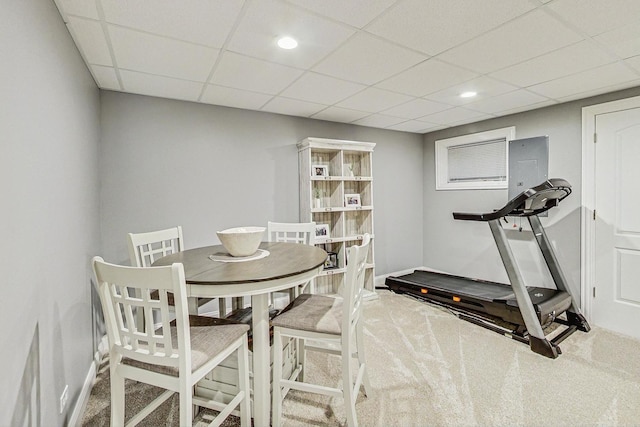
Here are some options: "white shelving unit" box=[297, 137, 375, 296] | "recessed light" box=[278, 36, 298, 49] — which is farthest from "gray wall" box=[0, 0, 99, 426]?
"white shelving unit" box=[297, 137, 375, 296]

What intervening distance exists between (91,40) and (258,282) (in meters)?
1.85

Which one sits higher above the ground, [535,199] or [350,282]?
[535,199]

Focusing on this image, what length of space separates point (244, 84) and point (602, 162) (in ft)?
11.6

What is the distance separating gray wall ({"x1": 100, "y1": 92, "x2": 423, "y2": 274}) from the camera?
2.84m

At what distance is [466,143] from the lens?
4.36 metres

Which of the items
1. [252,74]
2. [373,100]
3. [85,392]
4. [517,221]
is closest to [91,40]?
[252,74]

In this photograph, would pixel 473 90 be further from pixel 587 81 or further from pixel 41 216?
pixel 41 216

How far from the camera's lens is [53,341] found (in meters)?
1.56

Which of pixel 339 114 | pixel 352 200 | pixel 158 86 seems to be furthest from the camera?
pixel 352 200

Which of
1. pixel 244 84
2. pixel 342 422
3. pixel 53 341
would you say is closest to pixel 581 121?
pixel 244 84

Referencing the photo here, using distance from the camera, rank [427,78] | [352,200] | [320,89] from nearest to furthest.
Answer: [427,78] < [320,89] < [352,200]

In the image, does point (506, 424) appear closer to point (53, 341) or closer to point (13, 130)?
point (53, 341)

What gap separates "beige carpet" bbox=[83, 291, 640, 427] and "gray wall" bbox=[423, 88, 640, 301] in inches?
34.8

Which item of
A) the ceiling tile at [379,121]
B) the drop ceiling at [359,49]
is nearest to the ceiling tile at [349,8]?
the drop ceiling at [359,49]
